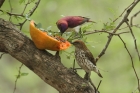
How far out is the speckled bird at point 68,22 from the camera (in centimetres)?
111

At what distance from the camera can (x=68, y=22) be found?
115 centimetres

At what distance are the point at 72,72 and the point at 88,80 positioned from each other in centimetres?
8

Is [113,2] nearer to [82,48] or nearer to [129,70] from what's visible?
[129,70]

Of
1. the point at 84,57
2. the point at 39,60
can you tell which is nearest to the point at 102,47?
the point at 84,57

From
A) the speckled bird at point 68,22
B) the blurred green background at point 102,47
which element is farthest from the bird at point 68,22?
the blurred green background at point 102,47

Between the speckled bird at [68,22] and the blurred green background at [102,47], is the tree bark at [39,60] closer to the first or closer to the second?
the speckled bird at [68,22]

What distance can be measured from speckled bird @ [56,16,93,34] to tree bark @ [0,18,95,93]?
0.43ft

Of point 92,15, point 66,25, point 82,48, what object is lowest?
point 92,15

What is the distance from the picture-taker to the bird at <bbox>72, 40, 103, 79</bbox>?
1197 mm

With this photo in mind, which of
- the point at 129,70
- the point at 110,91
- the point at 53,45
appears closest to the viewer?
the point at 53,45

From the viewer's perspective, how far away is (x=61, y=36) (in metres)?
1.11

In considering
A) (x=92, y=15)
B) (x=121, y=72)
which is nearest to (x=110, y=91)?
(x=121, y=72)

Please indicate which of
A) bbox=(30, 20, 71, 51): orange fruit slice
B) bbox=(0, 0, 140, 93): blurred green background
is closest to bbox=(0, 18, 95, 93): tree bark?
bbox=(30, 20, 71, 51): orange fruit slice

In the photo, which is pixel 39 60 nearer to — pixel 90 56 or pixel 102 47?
pixel 90 56
